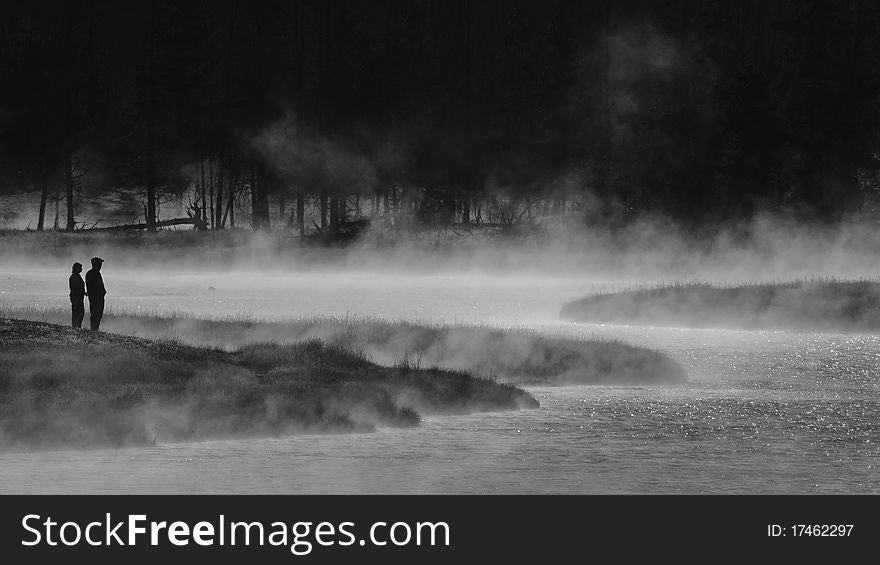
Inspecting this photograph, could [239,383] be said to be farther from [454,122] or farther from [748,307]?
[454,122]

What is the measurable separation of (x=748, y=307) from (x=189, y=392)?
108 ft

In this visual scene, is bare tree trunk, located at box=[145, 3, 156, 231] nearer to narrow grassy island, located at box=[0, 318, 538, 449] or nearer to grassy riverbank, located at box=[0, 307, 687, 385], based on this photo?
grassy riverbank, located at box=[0, 307, 687, 385]

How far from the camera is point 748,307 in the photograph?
185ft

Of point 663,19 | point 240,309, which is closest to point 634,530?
point 240,309

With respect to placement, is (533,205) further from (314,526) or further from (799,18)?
(314,526)

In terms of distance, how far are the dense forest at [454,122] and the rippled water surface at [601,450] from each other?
4211cm

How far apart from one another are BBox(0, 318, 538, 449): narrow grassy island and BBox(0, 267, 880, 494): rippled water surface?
633 mm

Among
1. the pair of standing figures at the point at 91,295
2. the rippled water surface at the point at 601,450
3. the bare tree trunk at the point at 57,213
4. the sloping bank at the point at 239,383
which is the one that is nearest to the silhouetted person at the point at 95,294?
the pair of standing figures at the point at 91,295

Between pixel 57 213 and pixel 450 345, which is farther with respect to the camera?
pixel 57 213

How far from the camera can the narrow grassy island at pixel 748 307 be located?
→ 5412 cm

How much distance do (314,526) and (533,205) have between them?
95013mm

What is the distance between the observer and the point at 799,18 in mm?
83500

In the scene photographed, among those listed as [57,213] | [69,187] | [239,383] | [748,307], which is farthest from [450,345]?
[57,213]

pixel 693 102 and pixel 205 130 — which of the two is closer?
pixel 693 102
